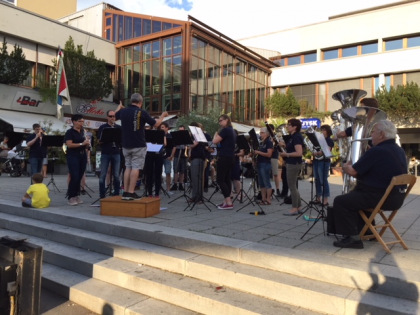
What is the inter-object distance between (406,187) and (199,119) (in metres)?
16.7

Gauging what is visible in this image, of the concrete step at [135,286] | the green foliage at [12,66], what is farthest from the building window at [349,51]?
the concrete step at [135,286]

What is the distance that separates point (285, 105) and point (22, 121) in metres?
20.3

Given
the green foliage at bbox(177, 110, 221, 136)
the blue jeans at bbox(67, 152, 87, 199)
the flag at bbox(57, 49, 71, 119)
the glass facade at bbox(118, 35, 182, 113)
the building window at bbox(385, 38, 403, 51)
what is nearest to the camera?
the blue jeans at bbox(67, 152, 87, 199)

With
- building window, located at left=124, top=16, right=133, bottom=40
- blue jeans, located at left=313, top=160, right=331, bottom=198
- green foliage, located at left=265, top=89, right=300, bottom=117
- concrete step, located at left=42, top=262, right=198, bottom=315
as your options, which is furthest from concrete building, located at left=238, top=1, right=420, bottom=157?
concrete step, located at left=42, top=262, right=198, bottom=315

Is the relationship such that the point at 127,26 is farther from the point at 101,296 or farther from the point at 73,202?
the point at 101,296

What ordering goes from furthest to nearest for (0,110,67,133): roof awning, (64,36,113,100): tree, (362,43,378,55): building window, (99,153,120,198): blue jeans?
1. (362,43,378,55): building window
2. (64,36,113,100): tree
3. (0,110,67,133): roof awning
4. (99,153,120,198): blue jeans

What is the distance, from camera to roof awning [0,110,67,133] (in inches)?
746

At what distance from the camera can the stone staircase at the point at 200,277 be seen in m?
3.27

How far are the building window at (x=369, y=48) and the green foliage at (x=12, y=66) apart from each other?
83.2 feet

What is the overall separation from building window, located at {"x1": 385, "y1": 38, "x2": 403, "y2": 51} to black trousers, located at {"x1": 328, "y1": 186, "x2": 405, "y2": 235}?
2871 cm

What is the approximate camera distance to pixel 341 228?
13.9ft

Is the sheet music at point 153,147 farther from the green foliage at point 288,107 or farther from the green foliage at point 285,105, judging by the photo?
the green foliage at point 285,105

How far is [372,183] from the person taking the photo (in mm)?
4141

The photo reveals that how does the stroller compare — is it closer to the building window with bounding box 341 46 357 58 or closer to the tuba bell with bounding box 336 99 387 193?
the tuba bell with bounding box 336 99 387 193
